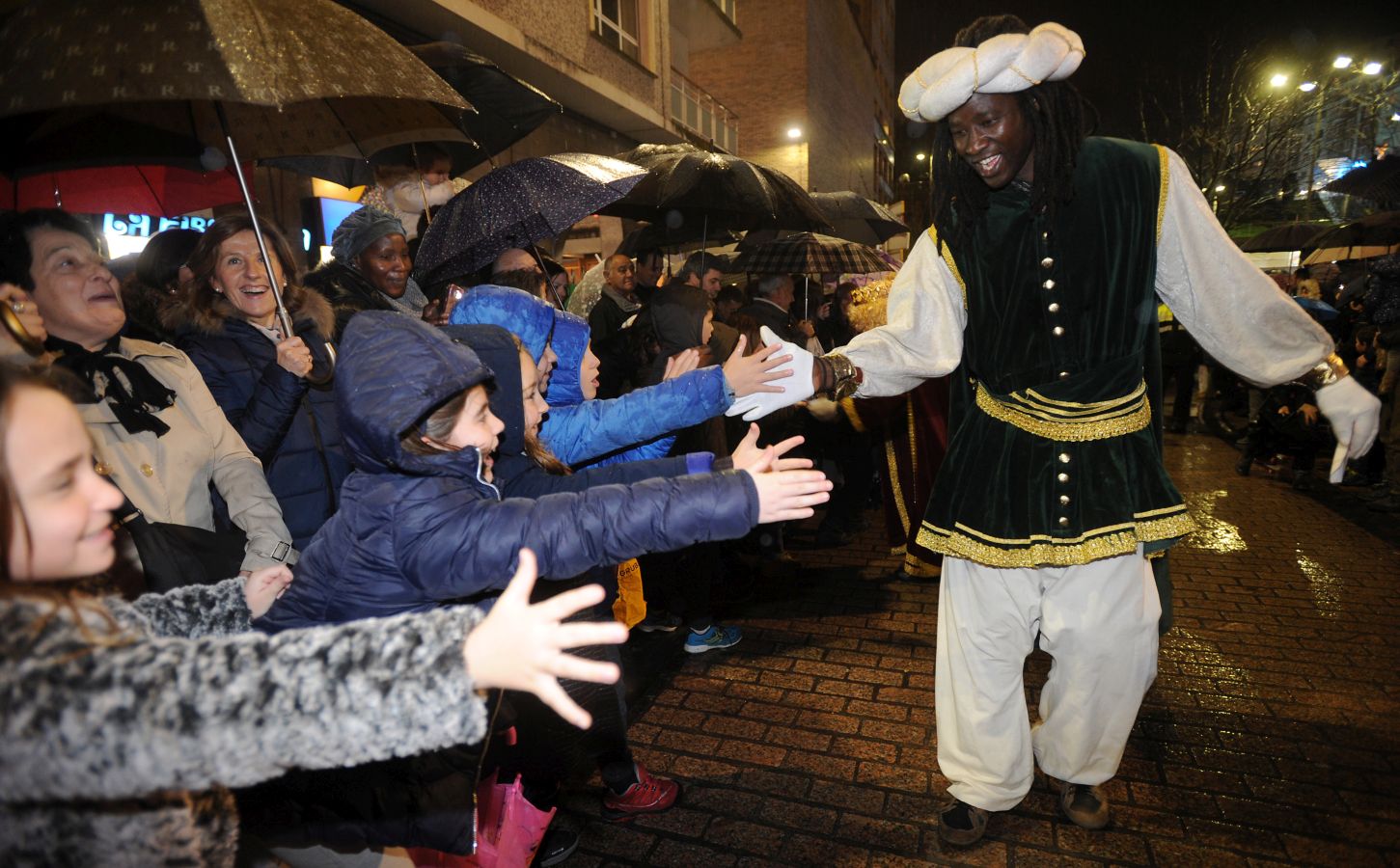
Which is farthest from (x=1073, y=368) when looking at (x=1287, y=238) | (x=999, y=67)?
(x=1287, y=238)

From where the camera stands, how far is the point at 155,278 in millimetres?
A: 3268

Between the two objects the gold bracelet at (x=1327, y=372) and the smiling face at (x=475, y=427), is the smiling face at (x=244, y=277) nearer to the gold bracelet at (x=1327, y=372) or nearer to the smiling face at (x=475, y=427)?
the smiling face at (x=475, y=427)

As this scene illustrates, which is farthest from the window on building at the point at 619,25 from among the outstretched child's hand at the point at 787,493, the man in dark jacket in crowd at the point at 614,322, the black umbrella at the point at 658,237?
the outstretched child's hand at the point at 787,493

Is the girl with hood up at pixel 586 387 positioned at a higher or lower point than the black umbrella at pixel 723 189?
lower

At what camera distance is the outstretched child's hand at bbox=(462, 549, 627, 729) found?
46.1 inches

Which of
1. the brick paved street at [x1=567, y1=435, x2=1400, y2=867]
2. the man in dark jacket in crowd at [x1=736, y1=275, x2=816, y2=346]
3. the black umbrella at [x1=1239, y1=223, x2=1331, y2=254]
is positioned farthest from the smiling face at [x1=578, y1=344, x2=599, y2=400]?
the black umbrella at [x1=1239, y1=223, x2=1331, y2=254]

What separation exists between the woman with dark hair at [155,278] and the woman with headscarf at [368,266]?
0.50 m

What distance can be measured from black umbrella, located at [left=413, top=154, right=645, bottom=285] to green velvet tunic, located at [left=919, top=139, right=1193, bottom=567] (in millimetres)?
1728

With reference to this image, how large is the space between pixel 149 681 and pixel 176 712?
0.06 m

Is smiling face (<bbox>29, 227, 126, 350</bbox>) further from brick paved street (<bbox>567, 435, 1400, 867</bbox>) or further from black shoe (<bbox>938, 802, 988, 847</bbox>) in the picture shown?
black shoe (<bbox>938, 802, 988, 847</bbox>)

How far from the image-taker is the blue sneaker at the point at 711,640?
4.21 metres

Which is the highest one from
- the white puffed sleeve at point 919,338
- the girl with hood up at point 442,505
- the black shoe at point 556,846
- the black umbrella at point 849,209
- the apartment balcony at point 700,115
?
the apartment balcony at point 700,115

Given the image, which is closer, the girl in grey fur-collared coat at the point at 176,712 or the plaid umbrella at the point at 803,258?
the girl in grey fur-collared coat at the point at 176,712

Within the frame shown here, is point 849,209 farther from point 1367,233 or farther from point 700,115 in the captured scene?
point 700,115
